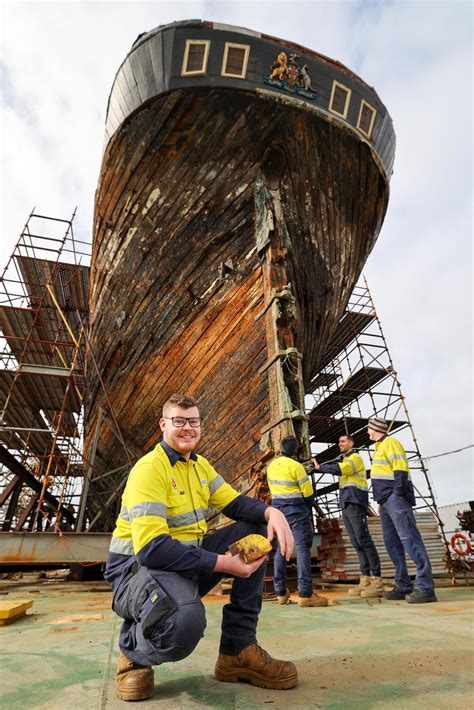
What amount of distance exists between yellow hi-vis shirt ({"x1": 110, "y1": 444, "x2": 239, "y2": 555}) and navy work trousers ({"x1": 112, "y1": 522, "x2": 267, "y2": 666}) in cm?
13

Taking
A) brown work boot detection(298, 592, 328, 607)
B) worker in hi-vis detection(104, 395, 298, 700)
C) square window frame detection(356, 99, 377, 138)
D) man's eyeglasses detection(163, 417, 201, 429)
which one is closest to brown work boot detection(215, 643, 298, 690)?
worker in hi-vis detection(104, 395, 298, 700)

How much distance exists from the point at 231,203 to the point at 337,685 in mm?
6126

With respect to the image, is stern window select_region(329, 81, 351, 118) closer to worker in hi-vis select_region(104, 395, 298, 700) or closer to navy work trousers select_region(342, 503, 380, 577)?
navy work trousers select_region(342, 503, 380, 577)

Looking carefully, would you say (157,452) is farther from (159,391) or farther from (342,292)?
(342,292)

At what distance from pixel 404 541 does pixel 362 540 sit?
810 mm

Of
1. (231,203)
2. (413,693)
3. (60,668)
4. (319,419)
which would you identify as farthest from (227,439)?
(319,419)

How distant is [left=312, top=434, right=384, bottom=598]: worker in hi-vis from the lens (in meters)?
4.41

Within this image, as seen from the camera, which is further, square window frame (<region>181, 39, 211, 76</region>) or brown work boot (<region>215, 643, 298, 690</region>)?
square window frame (<region>181, 39, 211, 76</region>)

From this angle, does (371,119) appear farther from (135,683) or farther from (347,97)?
(135,683)

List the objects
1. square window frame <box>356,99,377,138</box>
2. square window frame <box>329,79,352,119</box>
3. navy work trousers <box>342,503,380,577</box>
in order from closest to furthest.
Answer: navy work trousers <box>342,503,380,577</box> < square window frame <box>329,79,352,119</box> < square window frame <box>356,99,377,138</box>

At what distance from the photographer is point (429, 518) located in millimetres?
7738

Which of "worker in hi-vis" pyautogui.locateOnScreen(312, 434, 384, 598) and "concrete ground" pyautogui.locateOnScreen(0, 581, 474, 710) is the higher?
"worker in hi-vis" pyautogui.locateOnScreen(312, 434, 384, 598)

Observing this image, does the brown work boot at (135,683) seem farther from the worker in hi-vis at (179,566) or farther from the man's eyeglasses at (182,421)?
the man's eyeglasses at (182,421)

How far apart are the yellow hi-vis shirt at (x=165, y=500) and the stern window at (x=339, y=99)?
232 inches
